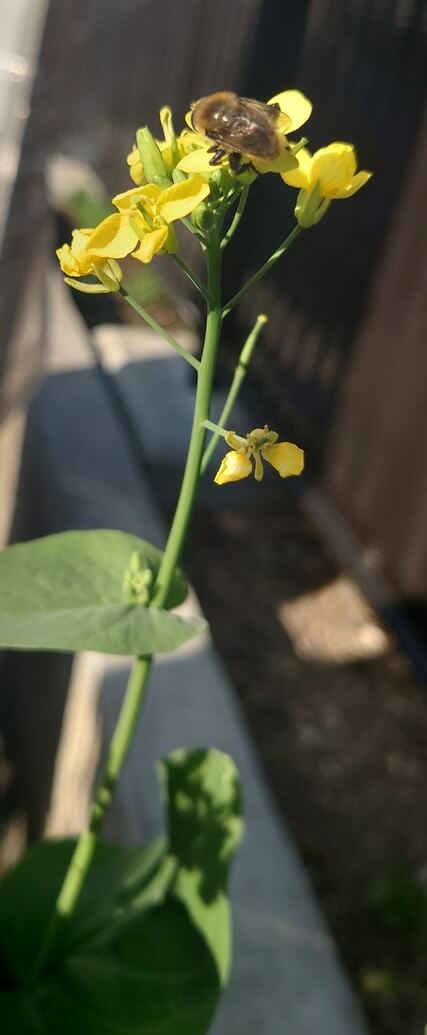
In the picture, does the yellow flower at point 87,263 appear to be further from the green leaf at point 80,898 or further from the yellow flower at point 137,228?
the green leaf at point 80,898

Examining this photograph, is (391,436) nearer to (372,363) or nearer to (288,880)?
(372,363)

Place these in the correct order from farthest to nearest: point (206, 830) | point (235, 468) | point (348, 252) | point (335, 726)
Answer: point (348, 252), point (335, 726), point (206, 830), point (235, 468)

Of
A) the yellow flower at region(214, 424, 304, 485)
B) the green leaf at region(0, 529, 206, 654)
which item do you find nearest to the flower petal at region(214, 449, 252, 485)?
the yellow flower at region(214, 424, 304, 485)

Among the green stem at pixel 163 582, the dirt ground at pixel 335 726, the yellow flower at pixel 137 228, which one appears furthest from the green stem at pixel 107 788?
the dirt ground at pixel 335 726

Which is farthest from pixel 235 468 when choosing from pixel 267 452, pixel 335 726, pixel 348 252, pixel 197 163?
pixel 348 252

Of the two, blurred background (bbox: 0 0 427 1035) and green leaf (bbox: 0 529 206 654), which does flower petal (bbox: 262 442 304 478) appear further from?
blurred background (bbox: 0 0 427 1035)

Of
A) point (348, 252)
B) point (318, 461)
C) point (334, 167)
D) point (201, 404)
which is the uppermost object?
point (334, 167)

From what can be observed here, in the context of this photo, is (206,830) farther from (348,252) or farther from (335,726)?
(348,252)
